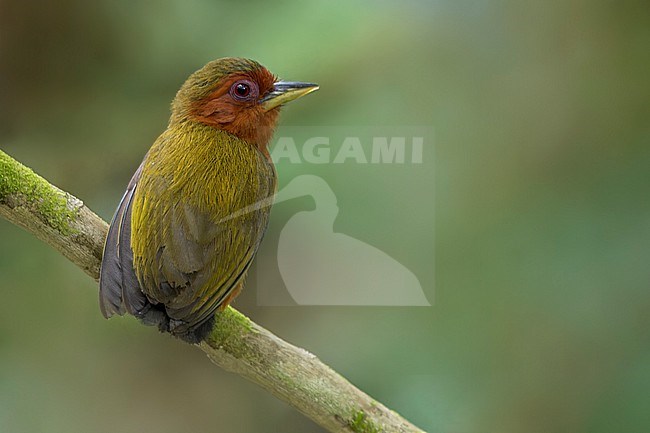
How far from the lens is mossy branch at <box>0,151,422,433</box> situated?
139cm

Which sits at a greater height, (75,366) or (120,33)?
(120,33)

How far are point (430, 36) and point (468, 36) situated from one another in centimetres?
9

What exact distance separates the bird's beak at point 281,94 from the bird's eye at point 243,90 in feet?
0.07

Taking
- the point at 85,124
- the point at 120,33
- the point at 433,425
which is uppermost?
the point at 120,33

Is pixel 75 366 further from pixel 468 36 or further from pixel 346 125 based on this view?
pixel 468 36

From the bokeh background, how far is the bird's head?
13.8 inches

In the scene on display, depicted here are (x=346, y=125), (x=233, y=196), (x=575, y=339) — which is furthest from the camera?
(x=575, y=339)

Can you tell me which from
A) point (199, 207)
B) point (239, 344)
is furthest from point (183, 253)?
point (239, 344)

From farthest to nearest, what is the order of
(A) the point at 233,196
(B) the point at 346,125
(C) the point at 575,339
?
(C) the point at 575,339 → (B) the point at 346,125 → (A) the point at 233,196

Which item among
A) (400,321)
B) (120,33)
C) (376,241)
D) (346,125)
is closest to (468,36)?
(346,125)

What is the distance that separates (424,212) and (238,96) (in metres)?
0.61

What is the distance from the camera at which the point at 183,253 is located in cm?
129

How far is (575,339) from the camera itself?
1.91 m

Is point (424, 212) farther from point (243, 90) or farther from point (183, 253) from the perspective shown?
point (183, 253)
